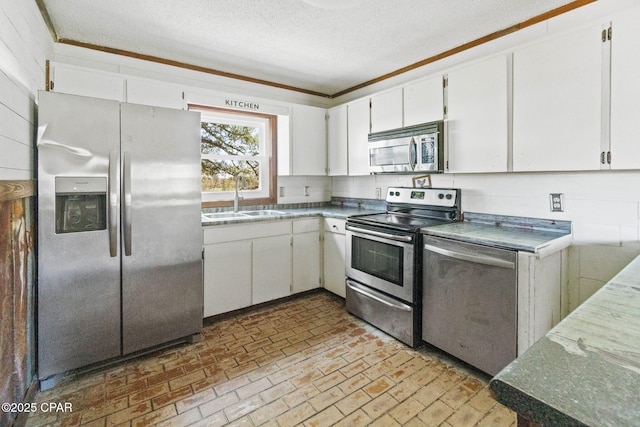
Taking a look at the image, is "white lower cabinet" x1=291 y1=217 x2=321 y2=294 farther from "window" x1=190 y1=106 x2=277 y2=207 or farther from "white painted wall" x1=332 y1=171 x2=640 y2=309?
"white painted wall" x1=332 y1=171 x2=640 y2=309

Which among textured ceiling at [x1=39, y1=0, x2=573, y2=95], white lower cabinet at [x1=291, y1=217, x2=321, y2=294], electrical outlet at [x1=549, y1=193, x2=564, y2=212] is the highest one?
textured ceiling at [x1=39, y1=0, x2=573, y2=95]

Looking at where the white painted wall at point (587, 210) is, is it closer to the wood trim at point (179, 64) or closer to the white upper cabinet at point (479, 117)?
the white upper cabinet at point (479, 117)

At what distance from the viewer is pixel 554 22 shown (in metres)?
2.27

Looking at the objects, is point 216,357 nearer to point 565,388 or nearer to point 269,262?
point 269,262

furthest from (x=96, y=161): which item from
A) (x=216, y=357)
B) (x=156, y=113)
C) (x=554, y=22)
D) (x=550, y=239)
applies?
(x=554, y=22)

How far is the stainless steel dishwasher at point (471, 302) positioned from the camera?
190cm

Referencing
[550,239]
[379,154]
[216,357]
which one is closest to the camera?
[550,239]

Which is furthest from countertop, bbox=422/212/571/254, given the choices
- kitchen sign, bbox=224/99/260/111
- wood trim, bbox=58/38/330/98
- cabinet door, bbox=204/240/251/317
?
wood trim, bbox=58/38/330/98

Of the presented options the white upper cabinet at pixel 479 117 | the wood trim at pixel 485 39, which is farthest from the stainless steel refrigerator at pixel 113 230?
the wood trim at pixel 485 39

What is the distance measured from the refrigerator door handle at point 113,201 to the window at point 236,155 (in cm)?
118

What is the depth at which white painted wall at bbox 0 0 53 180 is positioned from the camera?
1.51 metres

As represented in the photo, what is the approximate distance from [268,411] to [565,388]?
160 centimetres

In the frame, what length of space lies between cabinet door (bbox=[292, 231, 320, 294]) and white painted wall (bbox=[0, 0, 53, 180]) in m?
2.13

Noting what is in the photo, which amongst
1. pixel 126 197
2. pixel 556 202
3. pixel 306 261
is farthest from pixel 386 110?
pixel 126 197
